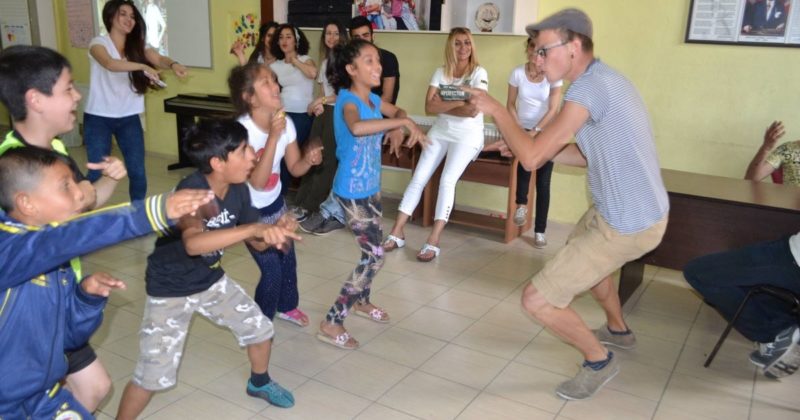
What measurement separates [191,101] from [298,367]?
167 inches

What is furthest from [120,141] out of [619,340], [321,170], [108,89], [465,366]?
[619,340]

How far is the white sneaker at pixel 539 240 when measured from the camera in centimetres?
460

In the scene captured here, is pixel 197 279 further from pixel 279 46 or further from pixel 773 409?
pixel 279 46

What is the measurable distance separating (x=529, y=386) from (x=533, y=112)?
2.43 meters

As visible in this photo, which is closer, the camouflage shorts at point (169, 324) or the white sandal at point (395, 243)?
the camouflage shorts at point (169, 324)

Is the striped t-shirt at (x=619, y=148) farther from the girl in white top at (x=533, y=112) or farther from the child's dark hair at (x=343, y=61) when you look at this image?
the girl in white top at (x=533, y=112)

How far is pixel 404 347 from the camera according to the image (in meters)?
2.97

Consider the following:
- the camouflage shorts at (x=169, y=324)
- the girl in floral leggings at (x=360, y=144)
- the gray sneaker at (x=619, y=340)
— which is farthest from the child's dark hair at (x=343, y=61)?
the gray sneaker at (x=619, y=340)

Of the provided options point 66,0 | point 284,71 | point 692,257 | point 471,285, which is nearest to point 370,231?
point 471,285

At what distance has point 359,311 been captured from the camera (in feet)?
10.8

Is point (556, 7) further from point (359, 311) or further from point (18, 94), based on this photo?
point (18, 94)

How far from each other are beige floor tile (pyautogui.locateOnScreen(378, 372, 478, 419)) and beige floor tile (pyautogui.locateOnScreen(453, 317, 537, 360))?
38 centimetres

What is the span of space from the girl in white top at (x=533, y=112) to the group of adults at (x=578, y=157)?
0.03ft

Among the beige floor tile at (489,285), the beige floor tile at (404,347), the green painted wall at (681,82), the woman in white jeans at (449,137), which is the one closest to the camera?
the beige floor tile at (404,347)
